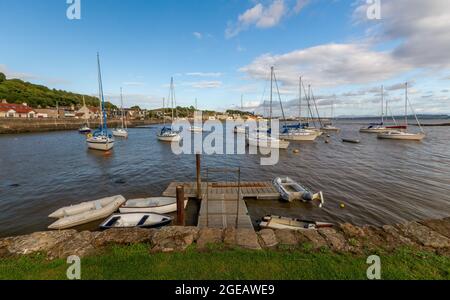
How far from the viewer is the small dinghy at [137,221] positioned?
10.7 meters

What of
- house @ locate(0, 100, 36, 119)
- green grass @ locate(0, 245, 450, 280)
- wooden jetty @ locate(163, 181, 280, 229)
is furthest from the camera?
house @ locate(0, 100, 36, 119)

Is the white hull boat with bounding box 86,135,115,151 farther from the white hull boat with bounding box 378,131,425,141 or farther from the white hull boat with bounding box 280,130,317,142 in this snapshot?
the white hull boat with bounding box 378,131,425,141

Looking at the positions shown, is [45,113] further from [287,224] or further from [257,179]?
[287,224]

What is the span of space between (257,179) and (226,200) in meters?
7.50

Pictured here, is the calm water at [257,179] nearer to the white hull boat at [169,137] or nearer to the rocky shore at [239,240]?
the rocky shore at [239,240]

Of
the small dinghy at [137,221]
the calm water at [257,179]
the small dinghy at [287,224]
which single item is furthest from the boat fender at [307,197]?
the small dinghy at [137,221]

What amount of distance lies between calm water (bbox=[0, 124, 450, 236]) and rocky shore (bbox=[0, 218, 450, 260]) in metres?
6.24

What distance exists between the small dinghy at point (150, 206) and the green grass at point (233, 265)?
690cm

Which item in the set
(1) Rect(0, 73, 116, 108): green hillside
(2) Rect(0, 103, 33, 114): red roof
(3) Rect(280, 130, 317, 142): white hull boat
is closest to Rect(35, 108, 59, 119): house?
(2) Rect(0, 103, 33, 114): red roof

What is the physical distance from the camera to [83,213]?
11.9 metres

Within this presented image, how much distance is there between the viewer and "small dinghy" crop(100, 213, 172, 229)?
1068cm
